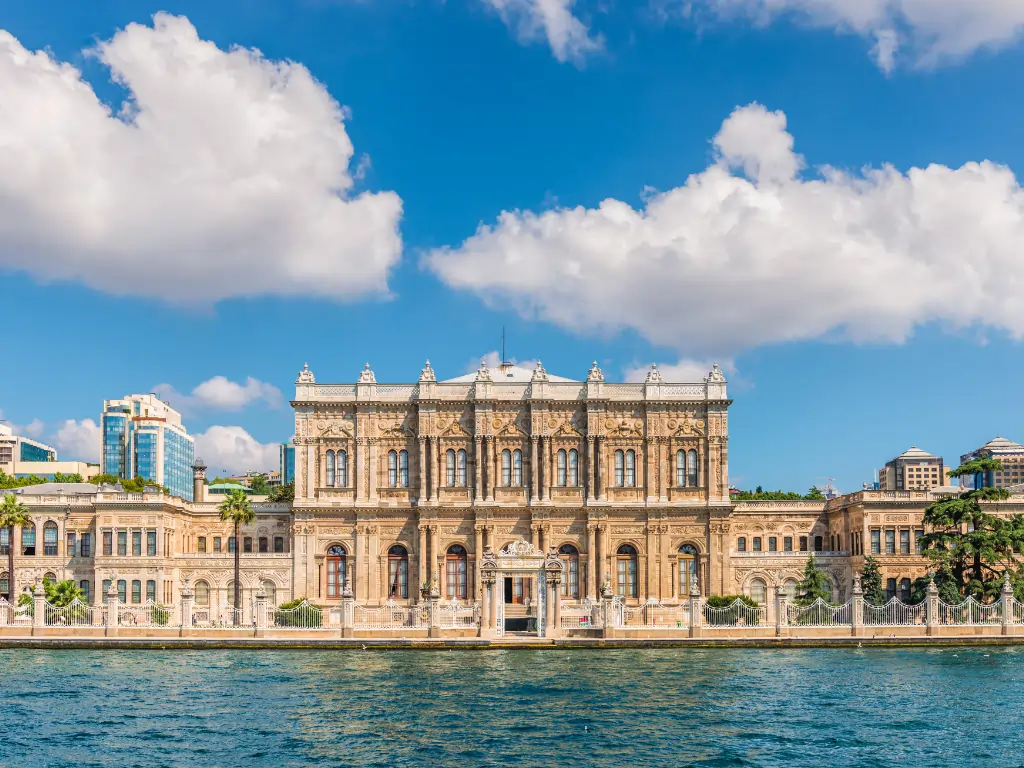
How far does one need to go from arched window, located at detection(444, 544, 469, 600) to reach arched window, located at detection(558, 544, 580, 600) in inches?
216

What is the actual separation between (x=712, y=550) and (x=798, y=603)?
25.9ft

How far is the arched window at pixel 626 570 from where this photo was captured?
68062 mm

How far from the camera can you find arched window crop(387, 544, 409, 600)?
68625 millimetres

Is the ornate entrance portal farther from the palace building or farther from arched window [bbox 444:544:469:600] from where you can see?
arched window [bbox 444:544:469:600]

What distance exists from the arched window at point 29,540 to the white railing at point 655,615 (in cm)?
3453

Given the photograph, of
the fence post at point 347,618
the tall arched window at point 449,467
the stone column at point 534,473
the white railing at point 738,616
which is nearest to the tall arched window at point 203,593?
the tall arched window at point 449,467

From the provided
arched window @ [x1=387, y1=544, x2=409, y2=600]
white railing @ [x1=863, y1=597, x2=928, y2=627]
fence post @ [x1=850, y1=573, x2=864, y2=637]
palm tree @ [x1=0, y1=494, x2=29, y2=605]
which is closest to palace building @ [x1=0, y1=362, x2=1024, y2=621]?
arched window @ [x1=387, y1=544, x2=409, y2=600]

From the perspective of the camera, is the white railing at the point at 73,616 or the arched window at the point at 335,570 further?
the arched window at the point at 335,570

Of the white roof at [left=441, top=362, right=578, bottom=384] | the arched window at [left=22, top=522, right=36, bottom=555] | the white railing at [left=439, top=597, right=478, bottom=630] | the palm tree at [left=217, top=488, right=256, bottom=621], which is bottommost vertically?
the white railing at [left=439, top=597, right=478, bottom=630]

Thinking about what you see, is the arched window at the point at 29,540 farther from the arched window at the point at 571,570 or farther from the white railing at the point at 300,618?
the arched window at the point at 571,570

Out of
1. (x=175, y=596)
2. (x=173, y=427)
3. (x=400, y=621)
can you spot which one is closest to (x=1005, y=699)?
(x=400, y=621)

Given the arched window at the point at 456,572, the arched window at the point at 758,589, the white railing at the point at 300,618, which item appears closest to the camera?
the white railing at the point at 300,618

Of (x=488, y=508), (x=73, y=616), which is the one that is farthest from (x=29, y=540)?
(x=488, y=508)

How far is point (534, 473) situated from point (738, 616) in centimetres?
1818
